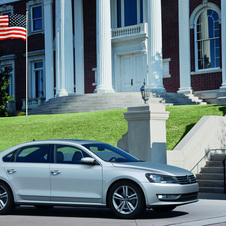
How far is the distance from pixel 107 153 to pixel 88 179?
76 centimetres

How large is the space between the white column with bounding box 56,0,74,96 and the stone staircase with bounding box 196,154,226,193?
17.0 metres

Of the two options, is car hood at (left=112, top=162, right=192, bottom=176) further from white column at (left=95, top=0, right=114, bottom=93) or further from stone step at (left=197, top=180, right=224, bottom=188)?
white column at (left=95, top=0, right=114, bottom=93)

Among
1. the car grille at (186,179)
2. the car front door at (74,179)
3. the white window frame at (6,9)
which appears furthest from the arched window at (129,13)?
the car grille at (186,179)

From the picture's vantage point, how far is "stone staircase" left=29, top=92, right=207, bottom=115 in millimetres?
27359

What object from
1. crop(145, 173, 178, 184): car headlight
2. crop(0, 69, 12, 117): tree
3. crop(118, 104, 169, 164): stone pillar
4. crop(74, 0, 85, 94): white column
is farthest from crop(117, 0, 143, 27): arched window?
crop(145, 173, 178, 184): car headlight

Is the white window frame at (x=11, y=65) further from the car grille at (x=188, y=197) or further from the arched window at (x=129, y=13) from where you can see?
the car grille at (x=188, y=197)

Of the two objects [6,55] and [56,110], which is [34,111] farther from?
[6,55]

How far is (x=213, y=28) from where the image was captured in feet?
99.9

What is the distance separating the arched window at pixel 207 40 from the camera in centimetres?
3030

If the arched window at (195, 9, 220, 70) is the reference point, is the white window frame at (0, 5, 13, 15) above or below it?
above

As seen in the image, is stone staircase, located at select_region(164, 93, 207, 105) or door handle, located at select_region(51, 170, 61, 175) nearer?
door handle, located at select_region(51, 170, 61, 175)

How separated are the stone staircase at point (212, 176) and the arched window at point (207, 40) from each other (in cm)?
1551

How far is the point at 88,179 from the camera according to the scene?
388 inches

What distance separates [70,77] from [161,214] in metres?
22.2
